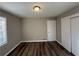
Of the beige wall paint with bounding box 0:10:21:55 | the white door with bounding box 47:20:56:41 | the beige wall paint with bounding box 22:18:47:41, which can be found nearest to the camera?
the beige wall paint with bounding box 0:10:21:55

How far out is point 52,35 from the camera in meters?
9.01

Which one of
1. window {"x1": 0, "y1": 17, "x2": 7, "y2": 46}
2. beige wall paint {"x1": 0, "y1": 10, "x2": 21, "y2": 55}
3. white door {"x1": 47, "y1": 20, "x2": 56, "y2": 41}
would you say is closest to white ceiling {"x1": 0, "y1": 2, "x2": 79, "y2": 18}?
window {"x1": 0, "y1": 17, "x2": 7, "y2": 46}

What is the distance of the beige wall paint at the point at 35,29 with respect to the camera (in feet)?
29.8

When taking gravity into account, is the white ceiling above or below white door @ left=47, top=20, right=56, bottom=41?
above

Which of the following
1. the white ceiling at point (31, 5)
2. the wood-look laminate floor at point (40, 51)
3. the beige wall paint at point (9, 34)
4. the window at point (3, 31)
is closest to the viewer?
the white ceiling at point (31, 5)

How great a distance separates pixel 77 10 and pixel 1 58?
3711mm

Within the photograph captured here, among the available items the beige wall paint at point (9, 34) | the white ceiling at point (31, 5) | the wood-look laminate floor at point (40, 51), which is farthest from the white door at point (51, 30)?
the white ceiling at point (31, 5)

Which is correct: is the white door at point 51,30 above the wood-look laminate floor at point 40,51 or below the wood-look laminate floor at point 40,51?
above

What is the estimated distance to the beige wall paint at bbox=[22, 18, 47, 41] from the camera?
29.8 ft

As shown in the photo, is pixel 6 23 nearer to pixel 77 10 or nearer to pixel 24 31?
pixel 77 10

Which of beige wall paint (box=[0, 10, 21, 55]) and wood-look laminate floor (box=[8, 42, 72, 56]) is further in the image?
wood-look laminate floor (box=[8, 42, 72, 56])

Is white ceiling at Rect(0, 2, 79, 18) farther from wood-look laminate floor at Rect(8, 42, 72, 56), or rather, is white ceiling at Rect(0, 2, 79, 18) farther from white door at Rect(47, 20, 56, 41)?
white door at Rect(47, 20, 56, 41)

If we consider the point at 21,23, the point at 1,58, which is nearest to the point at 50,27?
the point at 21,23

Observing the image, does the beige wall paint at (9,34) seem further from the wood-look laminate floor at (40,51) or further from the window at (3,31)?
the wood-look laminate floor at (40,51)
